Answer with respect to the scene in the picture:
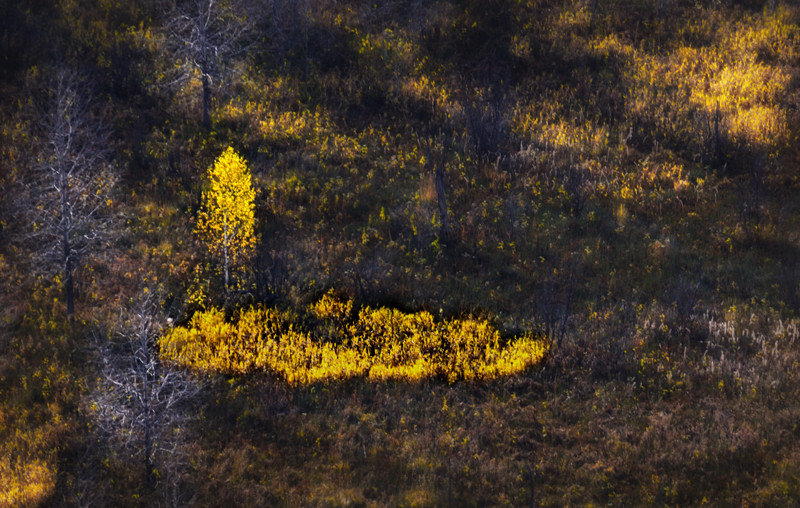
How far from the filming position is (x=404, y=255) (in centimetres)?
1512

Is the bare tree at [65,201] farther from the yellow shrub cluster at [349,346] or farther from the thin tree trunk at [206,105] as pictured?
the yellow shrub cluster at [349,346]

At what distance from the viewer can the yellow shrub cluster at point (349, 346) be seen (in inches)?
452

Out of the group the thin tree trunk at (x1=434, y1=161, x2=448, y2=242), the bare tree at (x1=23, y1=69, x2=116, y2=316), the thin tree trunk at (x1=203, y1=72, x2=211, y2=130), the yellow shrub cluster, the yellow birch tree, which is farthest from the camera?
the thin tree trunk at (x1=203, y1=72, x2=211, y2=130)

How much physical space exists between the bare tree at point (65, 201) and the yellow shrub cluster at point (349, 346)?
3113mm

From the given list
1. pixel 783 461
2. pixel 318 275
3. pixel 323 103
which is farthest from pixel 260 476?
pixel 323 103

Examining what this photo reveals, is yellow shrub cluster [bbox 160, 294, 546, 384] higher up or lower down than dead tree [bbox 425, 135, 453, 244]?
lower down

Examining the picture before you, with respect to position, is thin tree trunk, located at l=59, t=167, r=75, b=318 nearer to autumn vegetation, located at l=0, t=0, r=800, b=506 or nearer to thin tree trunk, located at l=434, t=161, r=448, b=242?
autumn vegetation, located at l=0, t=0, r=800, b=506

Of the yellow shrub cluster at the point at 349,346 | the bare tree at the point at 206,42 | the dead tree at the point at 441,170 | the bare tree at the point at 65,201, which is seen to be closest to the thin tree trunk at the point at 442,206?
the dead tree at the point at 441,170

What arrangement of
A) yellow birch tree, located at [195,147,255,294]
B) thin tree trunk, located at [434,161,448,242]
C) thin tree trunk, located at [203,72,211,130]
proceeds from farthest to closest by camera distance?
1. thin tree trunk, located at [203,72,211,130]
2. thin tree trunk, located at [434,161,448,242]
3. yellow birch tree, located at [195,147,255,294]

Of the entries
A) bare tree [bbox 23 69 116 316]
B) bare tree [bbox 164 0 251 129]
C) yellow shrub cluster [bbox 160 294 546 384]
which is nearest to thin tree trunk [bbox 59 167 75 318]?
bare tree [bbox 23 69 116 316]

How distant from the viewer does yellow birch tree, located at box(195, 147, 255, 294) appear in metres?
13.5

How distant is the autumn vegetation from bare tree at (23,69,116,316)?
0.49 feet

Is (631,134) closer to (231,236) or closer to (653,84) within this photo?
(653,84)

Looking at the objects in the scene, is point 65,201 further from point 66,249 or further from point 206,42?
point 206,42
